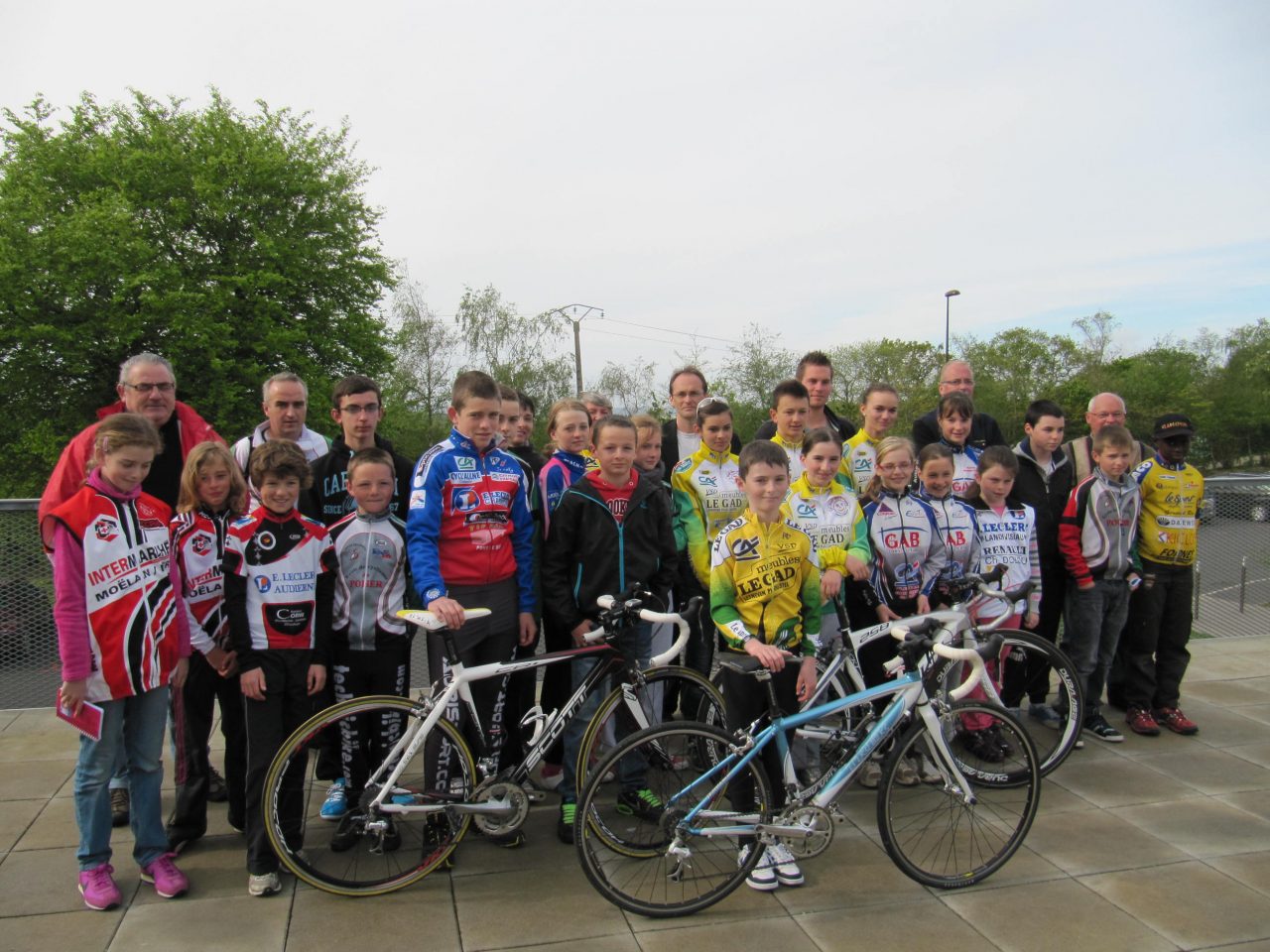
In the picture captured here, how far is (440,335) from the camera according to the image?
99.4 feet

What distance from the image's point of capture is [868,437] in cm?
475

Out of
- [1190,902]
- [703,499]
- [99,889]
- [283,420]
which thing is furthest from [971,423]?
[99,889]

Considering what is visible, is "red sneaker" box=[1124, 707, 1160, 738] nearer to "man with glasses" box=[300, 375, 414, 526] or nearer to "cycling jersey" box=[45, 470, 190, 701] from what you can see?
"man with glasses" box=[300, 375, 414, 526]

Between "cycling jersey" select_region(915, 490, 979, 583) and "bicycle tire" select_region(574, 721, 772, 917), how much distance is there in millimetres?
1717

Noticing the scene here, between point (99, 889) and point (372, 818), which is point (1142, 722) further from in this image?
point (99, 889)

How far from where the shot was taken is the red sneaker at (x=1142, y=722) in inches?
188

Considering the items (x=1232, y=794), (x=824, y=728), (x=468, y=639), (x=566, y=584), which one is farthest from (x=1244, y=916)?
(x=468, y=639)

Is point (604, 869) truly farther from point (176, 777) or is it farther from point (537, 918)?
point (176, 777)

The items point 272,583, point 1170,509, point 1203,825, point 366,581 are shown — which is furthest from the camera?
point 1170,509

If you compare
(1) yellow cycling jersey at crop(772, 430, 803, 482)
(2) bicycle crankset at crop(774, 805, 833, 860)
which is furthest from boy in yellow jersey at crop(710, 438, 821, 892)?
(1) yellow cycling jersey at crop(772, 430, 803, 482)

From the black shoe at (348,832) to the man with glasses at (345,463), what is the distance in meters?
1.24

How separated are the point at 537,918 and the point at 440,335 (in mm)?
28885

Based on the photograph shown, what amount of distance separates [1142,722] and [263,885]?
15.1 ft

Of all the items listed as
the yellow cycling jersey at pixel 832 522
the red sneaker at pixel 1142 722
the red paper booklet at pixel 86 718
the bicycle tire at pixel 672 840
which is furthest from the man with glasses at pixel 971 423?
the red paper booklet at pixel 86 718
